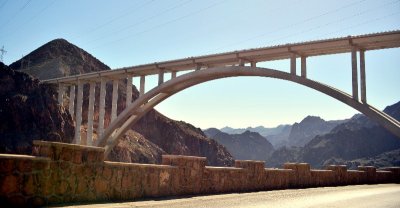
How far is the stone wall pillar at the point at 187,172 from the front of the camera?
9.16m

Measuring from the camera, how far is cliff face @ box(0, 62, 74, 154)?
105 feet

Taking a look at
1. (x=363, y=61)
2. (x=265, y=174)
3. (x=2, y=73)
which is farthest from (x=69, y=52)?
(x=265, y=174)

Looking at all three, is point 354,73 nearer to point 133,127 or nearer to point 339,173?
Answer: point 339,173

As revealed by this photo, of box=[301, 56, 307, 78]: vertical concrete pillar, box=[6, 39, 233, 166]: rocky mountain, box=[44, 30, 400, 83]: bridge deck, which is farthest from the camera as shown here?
box=[6, 39, 233, 166]: rocky mountain

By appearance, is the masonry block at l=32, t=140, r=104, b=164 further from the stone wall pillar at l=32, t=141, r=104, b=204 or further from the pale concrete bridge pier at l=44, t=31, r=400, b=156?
the pale concrete bridge pier at l=44, t=31, r=400, b=156

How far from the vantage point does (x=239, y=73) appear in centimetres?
2623

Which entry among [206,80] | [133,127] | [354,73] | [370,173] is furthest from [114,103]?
[133,127]

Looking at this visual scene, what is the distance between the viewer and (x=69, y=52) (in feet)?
211

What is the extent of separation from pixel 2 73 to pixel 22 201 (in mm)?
32526

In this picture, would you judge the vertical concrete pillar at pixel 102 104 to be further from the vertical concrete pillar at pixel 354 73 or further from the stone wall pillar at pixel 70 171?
the stone wall pillar at pixel 70 171

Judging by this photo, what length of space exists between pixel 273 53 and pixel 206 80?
6.84 meters

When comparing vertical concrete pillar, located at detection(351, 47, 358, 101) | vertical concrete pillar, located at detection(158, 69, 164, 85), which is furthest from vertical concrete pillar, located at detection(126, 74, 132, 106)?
vertical concrete pillar, located at detection(351, 47, 358, 101)

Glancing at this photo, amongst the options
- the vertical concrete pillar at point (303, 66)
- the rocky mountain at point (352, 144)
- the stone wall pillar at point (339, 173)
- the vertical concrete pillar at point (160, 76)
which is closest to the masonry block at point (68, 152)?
the stone wall pillar at point (339, 173)

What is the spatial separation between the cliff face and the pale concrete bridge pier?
5.65ft
